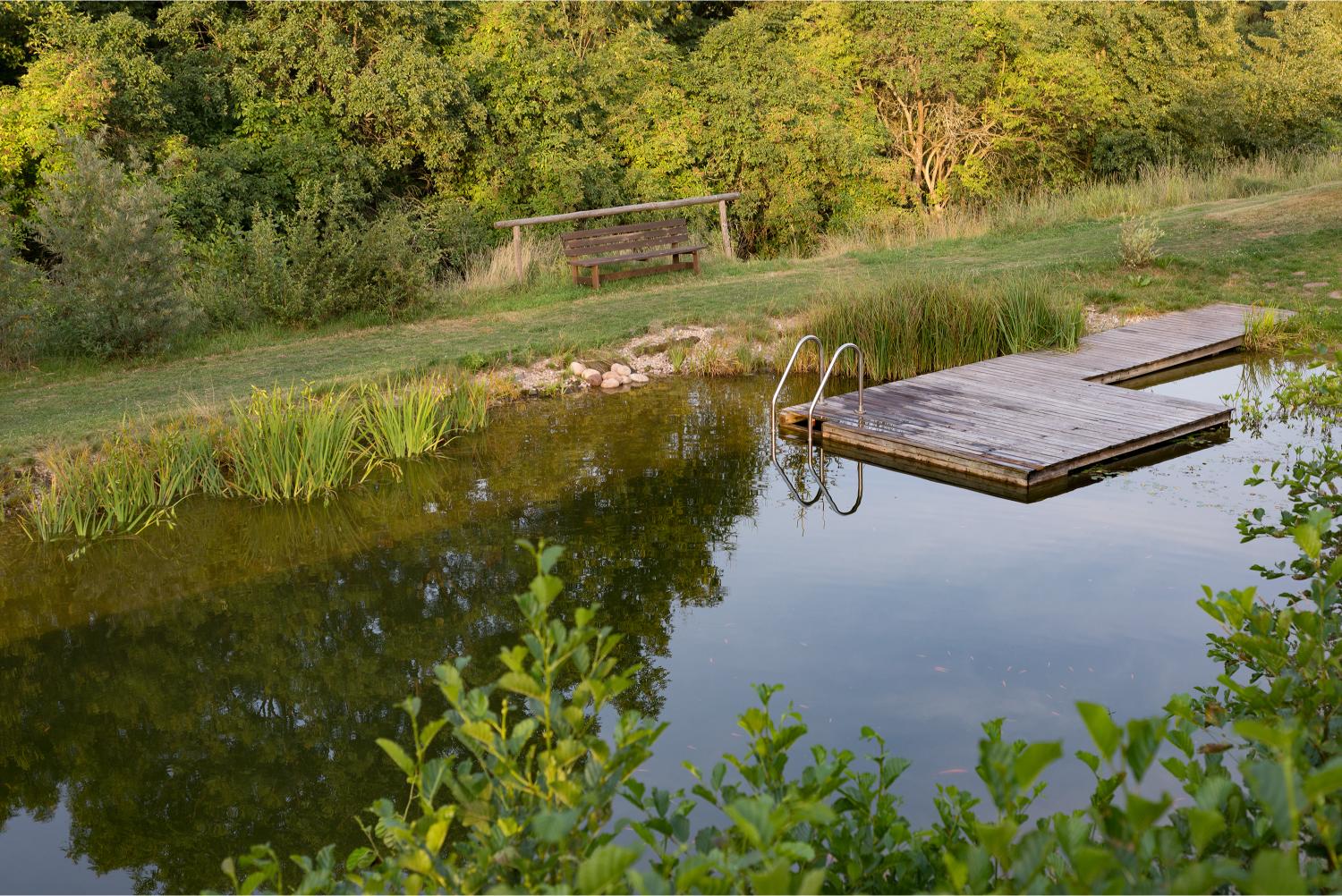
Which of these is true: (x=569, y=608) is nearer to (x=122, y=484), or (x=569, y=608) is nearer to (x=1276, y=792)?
(x=122, y=484)

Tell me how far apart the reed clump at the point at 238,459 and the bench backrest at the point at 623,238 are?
18.0ft

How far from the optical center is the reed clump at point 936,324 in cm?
962

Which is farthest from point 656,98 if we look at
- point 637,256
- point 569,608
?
point 569,608

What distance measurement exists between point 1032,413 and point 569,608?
3993 millimetres

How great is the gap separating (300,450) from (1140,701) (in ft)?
16.9

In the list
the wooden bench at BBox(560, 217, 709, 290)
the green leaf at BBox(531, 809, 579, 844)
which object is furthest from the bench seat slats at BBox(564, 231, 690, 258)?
the green leaf at BBox(531, 809, 579, 844)

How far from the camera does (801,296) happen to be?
36.9 feet

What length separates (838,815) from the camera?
194 cm

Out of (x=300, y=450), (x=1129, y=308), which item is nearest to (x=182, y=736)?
(x=300, y=450)

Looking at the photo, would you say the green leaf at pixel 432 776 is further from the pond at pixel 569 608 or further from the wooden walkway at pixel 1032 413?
the wooden walkway at pixel 1032 413

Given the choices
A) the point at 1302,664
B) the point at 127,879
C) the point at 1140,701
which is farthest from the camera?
the point at 1140,701

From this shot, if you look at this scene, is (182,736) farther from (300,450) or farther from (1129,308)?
(1129,308)

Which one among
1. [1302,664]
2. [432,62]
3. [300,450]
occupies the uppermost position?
[432,62]

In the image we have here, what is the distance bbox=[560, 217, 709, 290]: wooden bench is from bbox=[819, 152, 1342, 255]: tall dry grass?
2364 mm
